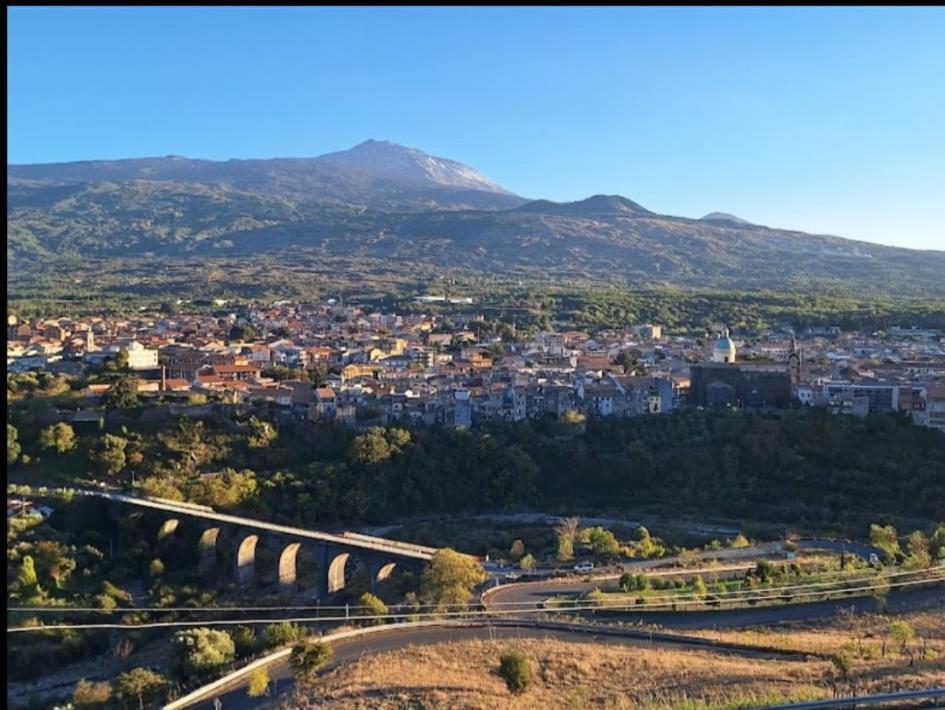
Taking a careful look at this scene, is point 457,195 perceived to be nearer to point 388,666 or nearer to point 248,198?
point 248,198

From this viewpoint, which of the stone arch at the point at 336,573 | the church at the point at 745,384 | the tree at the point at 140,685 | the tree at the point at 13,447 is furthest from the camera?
the church at the point at 745,384

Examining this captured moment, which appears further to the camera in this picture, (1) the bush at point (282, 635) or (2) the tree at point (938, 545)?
(2) the tree at point (938, 545)

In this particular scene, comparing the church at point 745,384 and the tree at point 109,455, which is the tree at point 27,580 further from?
the church at point 745,384

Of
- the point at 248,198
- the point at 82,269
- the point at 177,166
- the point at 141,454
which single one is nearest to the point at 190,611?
the point at 141,454

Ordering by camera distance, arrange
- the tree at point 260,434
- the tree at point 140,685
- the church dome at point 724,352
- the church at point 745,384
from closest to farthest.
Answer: the tree at point 140,685
the tree at point 260,434
the church at point 745,384
the church dome at point 724,352

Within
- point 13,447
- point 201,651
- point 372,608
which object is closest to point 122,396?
point 13,447

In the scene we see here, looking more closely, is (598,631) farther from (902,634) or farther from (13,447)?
(13,447)

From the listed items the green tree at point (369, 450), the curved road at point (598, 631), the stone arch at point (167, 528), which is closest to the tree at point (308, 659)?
the curved road at point (598, 631)

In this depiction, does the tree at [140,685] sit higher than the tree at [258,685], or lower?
lower
